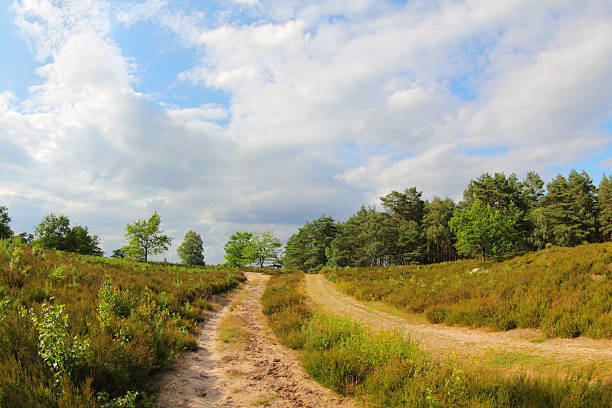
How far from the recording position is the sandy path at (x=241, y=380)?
15.5 ft

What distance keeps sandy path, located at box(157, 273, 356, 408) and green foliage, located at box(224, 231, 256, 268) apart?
48886 mm

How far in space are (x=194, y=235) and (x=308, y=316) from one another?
265 feet

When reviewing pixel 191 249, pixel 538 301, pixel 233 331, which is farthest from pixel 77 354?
pixel 191 249

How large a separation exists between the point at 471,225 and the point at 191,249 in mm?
72038

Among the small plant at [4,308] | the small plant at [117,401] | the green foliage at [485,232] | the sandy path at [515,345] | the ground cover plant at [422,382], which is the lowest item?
the sandy path at [515,345]

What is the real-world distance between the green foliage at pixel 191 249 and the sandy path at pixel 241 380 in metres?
77.3

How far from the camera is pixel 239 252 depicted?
57031 mm

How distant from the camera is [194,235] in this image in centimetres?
8375

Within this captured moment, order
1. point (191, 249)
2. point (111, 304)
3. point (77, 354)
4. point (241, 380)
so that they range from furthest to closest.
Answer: point (191, 249) < point (111, 304) < point (241, 380) < point (77, 354)

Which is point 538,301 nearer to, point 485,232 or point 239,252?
point 485,232

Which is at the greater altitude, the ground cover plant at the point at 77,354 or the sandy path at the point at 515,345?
the ground cover plant at the point at 77,354

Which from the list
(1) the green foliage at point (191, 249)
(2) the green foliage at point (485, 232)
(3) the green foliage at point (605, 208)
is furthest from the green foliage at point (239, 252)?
(3) the green foliage at point (605, 208)

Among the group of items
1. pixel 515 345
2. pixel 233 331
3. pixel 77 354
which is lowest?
pixel 515 345

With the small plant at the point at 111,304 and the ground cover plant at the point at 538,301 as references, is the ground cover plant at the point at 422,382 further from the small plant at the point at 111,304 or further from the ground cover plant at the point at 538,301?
the ground cover plant at the point at 538,301
